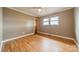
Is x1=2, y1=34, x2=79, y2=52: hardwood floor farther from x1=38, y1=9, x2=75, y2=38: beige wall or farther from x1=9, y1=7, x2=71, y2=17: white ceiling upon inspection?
x1=9, y1=7, x2=71, y2=17: white ceiling

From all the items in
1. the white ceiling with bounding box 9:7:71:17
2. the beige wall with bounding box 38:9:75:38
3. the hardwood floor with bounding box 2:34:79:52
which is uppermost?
the white ceiling with bounding box 9:7:71:17

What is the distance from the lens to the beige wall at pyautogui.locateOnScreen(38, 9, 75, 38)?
1.27 m

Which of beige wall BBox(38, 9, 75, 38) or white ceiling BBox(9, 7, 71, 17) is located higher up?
white ceiling BBox(9, 7, 71, 17)

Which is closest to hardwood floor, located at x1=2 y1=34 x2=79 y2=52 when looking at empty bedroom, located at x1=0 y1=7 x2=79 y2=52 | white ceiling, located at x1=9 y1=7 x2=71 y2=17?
empty bedroom, located at x1=0 y1=7 x2=79 y2=52

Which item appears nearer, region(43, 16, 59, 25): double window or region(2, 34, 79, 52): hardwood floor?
region(2, 34, 79, 52): hardwood floor

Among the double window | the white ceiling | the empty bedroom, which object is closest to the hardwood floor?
the empty bedroom

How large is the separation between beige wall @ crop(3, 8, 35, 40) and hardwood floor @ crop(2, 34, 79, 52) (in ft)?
0.40

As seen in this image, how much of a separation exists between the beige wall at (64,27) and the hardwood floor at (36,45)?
155 mm

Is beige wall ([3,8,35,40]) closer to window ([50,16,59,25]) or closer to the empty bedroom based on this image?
the empty bedroom

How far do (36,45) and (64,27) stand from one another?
0.61 m

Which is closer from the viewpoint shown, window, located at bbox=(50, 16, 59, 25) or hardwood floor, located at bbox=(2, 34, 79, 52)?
hardwood floor, located at bbox=(2, 34, 79, 52)

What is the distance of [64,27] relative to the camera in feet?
4.40

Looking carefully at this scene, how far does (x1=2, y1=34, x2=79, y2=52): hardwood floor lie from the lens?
1215 mm
